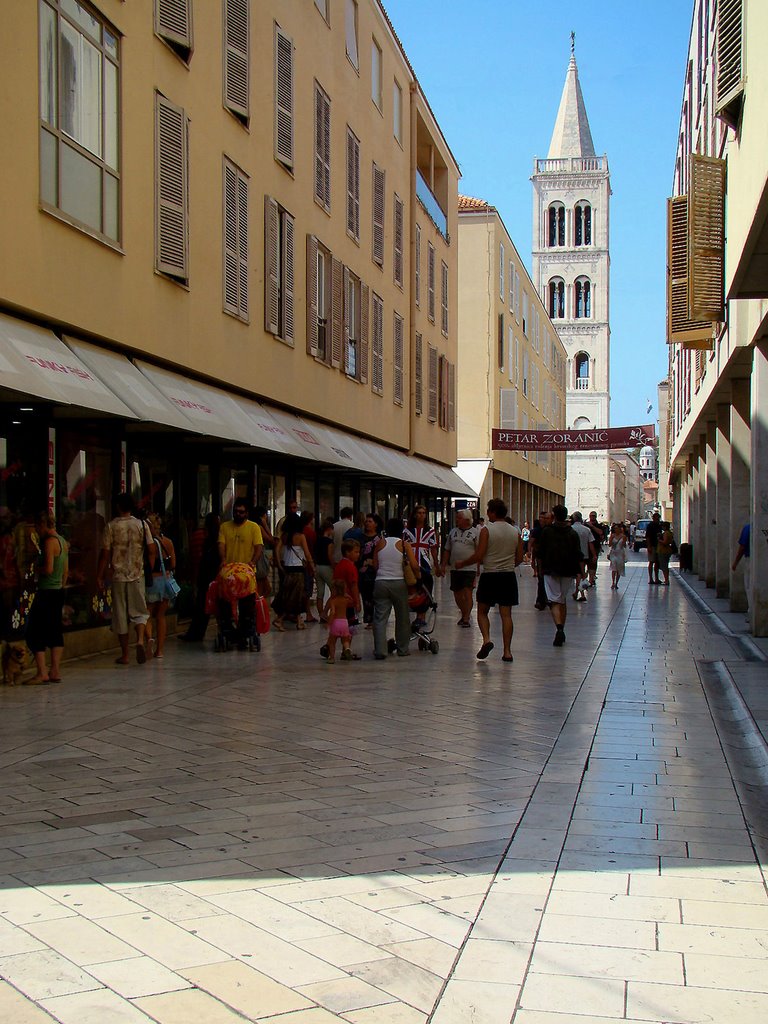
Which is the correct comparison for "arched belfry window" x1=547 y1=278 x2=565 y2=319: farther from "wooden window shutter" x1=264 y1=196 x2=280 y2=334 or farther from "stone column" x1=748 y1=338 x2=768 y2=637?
"stone column" x1=748 y1=338 x2=768 y2=637

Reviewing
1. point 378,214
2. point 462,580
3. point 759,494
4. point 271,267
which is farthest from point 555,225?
point 759,494

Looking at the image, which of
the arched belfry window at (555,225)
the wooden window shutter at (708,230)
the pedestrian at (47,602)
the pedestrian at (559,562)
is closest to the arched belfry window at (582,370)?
the arched belfry window at (555,225)

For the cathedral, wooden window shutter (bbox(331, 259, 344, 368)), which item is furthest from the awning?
the cathedral

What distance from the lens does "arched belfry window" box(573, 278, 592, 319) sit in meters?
112

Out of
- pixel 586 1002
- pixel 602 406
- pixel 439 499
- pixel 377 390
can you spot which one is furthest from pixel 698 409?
pixel 602 406

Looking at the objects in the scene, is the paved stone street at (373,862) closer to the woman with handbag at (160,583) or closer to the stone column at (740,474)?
the woman with handbag at (160,583)

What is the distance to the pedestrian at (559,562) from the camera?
16.3m

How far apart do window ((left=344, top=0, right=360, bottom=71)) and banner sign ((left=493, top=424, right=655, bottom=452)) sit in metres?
19.2

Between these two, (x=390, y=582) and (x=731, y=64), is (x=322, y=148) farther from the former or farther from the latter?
(x=390, y=582)

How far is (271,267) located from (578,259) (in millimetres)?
95876

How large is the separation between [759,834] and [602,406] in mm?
106852

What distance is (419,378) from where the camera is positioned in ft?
111

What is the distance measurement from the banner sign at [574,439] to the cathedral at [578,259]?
220ft

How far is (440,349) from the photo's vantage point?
37.4m
